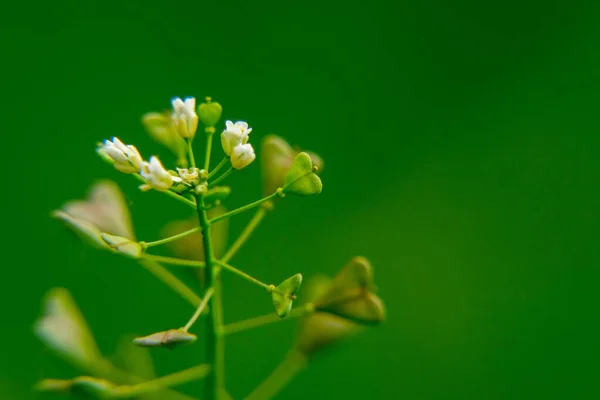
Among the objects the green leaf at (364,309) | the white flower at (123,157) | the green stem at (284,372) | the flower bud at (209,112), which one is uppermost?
the flower bud at (209,112)

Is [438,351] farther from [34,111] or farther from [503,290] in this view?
[34,111]

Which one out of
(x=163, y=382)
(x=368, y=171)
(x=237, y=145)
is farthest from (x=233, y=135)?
(x=368, y=171)

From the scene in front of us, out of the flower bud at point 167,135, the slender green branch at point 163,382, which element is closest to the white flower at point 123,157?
the flower bud at point 167,135

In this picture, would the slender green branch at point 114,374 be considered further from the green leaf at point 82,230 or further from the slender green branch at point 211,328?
the green leaf at point 82,230

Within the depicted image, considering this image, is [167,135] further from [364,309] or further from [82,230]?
[364,309]

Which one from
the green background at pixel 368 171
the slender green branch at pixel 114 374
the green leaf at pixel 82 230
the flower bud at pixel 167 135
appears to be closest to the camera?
the green leaf at pixel 82 230

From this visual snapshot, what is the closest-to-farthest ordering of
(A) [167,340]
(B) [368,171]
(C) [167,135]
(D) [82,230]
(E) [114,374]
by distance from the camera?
1. (A) [167,340]
2. (D) [82,230]
3. (C) [167,135]
4. (E) [114,374]
5. (B) [368,171]

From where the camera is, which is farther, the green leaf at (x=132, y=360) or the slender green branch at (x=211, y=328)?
the green leaf at (x=132, y=360)
